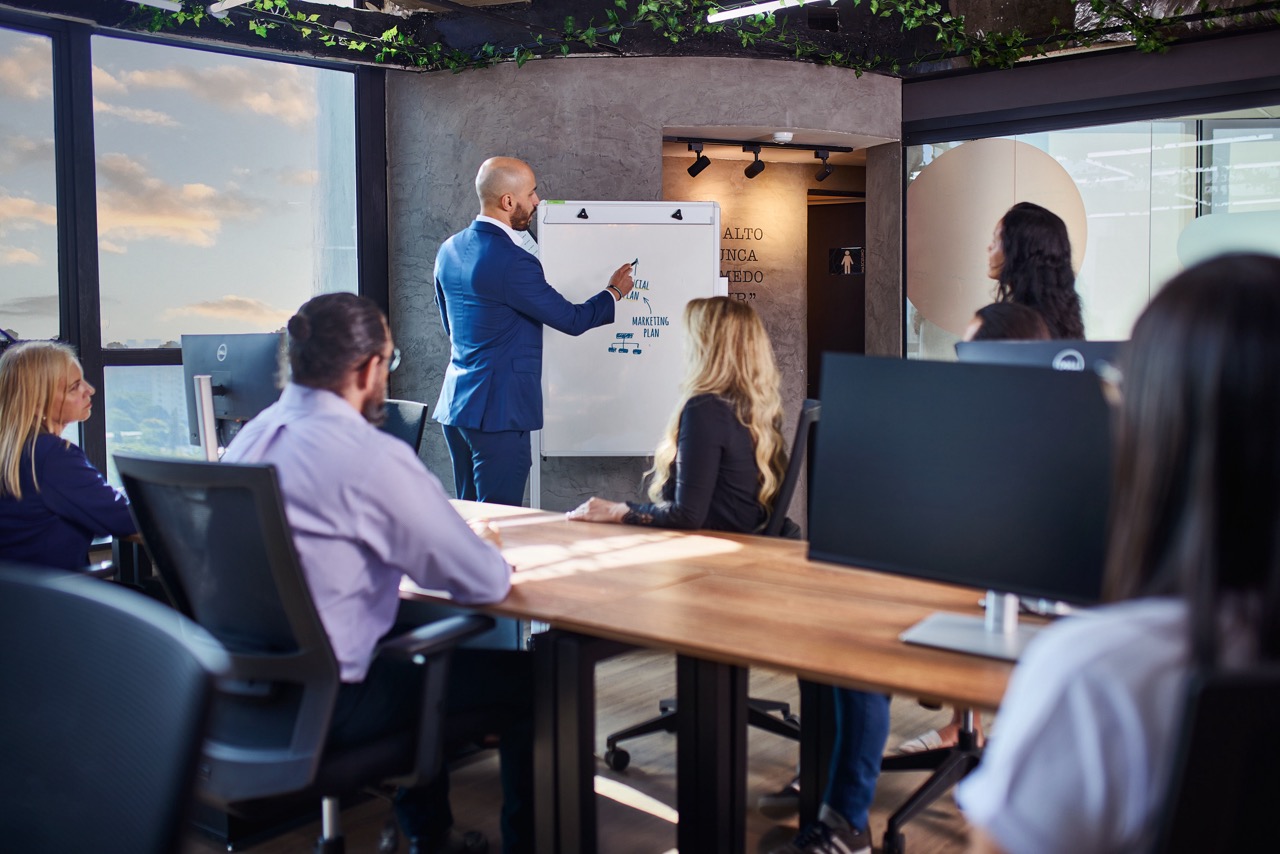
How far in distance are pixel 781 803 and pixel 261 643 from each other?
5.25 feet

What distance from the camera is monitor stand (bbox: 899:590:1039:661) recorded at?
5.95 feet

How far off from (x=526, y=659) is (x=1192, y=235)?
13.3 feet

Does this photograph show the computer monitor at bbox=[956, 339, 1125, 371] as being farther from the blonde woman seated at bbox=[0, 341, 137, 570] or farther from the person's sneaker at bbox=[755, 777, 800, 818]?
the blonde woman seated at bbox=[0, 341, 137, 570]

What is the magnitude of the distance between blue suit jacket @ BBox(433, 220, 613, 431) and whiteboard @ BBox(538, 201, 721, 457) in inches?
25.4

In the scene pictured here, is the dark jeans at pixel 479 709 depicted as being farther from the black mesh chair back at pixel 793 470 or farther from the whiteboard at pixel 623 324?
the whiteboard at pixel 623 324

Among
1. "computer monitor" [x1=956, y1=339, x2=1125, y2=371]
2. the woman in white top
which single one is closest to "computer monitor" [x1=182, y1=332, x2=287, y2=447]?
"computer monitor" [x1=956, y1=339, x2=1125, y2=371]

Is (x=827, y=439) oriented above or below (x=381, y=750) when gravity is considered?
above

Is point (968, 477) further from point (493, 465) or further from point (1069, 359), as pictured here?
point (493, 465)

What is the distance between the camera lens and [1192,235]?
5.11 m

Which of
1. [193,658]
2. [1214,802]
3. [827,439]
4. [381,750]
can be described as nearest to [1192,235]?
[827,439]

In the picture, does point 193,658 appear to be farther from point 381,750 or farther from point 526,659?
point 526,659

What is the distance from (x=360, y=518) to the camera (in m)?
2.08

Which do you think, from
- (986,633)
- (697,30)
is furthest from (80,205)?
(986,633)

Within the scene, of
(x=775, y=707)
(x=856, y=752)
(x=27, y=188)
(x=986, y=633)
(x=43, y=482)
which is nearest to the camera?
(x=986, y=633)
